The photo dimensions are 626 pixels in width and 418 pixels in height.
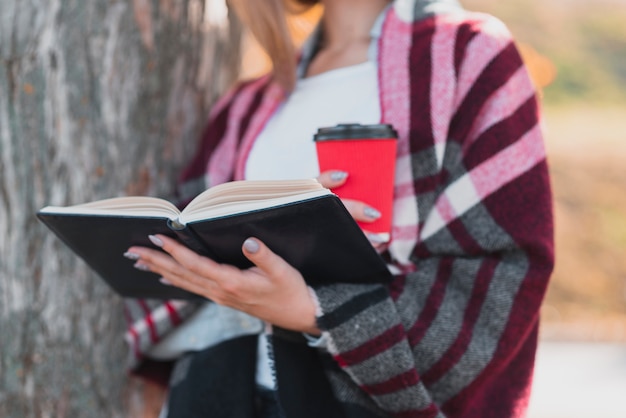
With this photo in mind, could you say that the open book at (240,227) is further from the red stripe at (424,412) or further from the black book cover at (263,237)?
the red stripe at (424,412)

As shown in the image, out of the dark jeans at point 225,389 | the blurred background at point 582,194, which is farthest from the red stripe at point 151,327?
the blurred background at point 582,194

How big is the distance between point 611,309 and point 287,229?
15.3 feet

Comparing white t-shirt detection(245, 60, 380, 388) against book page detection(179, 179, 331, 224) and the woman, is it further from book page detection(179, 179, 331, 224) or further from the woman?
book page detection(179, 179, 331, 224)

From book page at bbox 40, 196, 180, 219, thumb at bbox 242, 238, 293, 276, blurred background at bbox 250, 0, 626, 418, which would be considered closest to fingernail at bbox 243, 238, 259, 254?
thumb at bbox 242, 238, 293, 276

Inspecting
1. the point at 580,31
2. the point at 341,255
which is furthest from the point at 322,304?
the point at 580,31

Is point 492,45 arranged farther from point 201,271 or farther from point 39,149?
point 39,149

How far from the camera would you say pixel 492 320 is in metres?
1.13

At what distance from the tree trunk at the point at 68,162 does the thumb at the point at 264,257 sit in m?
0.62

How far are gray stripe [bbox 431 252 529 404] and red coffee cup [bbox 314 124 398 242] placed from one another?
208 millimetres

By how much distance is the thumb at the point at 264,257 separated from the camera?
0.97 m

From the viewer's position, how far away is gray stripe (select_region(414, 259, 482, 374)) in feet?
3.71

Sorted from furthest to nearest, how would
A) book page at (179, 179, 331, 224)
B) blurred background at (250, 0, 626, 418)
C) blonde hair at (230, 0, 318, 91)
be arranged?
blurred background at (250, 0, 626, 418), blonde hair at (230, 0, 318, 91), book page at (179, 179, 331, 224)

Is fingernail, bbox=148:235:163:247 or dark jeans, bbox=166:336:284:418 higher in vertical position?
fingernail, bbox=148:235:163:247

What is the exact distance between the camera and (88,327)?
58.7 inches
